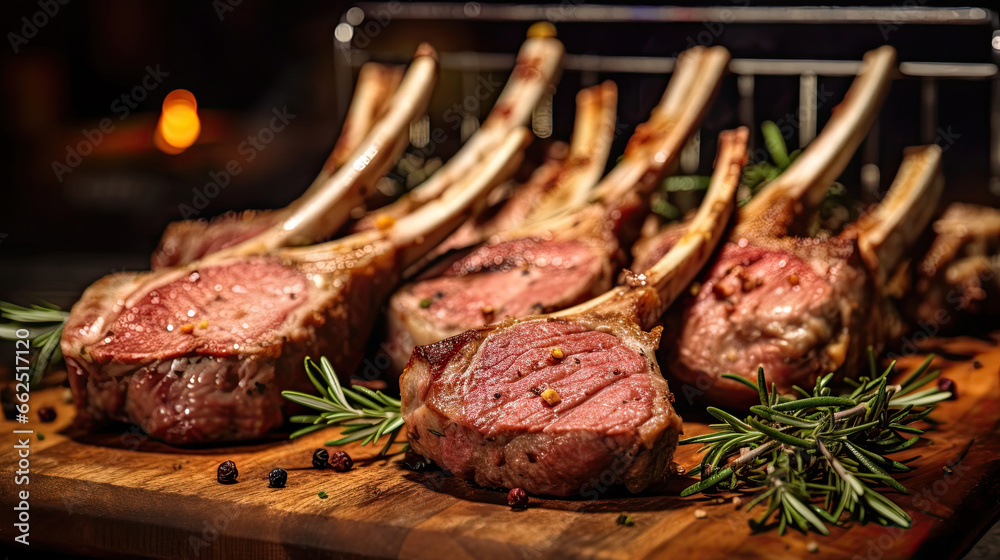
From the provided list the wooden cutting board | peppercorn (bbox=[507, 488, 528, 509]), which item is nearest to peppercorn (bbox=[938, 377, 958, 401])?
the wooden cutting board

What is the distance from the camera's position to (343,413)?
9.62ft

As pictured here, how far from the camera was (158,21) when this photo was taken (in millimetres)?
9516

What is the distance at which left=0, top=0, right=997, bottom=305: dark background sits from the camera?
21.6 ft

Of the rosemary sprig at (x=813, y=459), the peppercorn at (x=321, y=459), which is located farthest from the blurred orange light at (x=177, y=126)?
the rosemary sprig at (x=813, y=459)

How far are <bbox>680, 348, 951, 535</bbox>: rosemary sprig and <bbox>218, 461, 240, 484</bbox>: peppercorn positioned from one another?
1.32 m

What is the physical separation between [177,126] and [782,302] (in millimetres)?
7121

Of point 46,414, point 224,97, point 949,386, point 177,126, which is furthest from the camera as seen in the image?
point 224,97

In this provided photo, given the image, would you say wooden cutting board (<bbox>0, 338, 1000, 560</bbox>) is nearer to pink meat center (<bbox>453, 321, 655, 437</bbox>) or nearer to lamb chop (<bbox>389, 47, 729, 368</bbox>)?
pink meat center (<bbox>453, 321, 655, 437</bbox>)

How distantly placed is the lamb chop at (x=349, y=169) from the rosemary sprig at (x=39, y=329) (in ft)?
3.20

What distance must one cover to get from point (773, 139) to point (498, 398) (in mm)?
2508

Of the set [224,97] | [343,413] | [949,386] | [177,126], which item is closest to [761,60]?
[949,386]

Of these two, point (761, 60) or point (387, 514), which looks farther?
point (761, 60)

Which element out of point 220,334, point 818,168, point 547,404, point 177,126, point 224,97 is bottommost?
point 547,404

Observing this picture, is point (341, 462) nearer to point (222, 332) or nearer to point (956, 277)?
point (222, 332)
